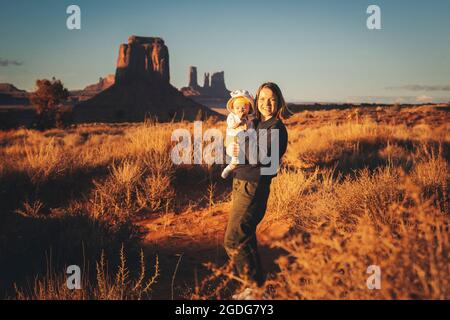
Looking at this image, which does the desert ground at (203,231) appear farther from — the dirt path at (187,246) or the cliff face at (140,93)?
the cliff face at (140,93)

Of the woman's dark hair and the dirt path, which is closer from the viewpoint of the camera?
the woman's dark hair

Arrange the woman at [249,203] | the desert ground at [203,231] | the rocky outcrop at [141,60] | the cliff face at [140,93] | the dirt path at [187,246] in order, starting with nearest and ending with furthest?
the desert ground at [203,231], the woman at [249,203], the dirt path at [187,246], the cliff face at [140,93], the rocky outcrop at [141,60]

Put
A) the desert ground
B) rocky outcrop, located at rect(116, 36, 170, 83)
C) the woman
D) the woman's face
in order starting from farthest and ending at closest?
1. rocky outcrop, located at rect(116, 36, 170, 83)
2. the woman's face
3. the woman
4. the desert ground

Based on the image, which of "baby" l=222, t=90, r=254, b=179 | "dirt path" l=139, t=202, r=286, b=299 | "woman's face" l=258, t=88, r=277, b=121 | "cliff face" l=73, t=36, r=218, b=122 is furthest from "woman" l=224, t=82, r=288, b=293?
"cliff face" l=73, t=36, r=218, b=122

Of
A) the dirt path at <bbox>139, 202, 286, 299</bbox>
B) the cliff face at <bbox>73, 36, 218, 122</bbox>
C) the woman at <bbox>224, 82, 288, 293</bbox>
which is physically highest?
the cliff face at <bbox>73, 36, 218, 122</bbox>

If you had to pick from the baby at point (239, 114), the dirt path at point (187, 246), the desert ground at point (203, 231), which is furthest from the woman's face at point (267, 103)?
the dirt path at point (187, 246)

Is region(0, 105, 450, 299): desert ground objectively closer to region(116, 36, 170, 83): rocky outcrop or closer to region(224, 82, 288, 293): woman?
→ region(224, 82, 288, 293): woman

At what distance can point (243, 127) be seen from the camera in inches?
125

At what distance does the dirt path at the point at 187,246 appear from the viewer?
367 cm

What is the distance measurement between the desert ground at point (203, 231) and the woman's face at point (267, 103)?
104 centimetres

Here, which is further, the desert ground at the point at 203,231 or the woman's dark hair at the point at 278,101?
the woman's dark hair at the point at 278,101

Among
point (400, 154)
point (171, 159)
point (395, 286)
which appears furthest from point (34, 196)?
point (400, 154)

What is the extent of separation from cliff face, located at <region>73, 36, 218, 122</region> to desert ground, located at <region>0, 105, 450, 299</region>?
53716 millimetres

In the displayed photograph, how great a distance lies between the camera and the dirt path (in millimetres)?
3673
